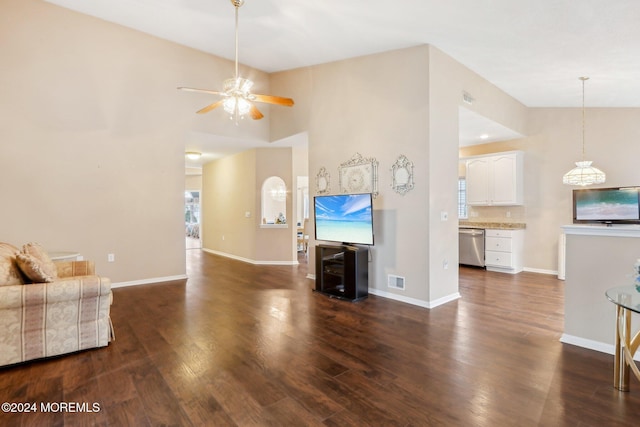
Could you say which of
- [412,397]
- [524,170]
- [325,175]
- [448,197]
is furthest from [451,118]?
[412,397]

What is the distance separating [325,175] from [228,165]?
3930 mm

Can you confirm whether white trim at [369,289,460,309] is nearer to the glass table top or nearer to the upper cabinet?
the glass table top

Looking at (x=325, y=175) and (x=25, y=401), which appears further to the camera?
(x=325, y=175)

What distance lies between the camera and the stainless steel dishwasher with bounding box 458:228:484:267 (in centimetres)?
639

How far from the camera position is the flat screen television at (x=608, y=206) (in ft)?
14.6

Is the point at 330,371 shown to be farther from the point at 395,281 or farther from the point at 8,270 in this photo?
the point at 8,270

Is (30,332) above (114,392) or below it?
above

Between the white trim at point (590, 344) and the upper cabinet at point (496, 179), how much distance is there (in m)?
3.95

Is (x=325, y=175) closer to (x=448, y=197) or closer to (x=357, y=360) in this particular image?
(x=448, y=197)

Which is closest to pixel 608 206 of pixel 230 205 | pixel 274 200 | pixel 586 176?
pixel 586 176

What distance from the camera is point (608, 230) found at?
106 inches

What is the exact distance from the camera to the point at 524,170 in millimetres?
6367

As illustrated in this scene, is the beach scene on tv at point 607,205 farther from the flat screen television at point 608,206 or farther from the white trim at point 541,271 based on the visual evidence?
the white trim at point 541,271

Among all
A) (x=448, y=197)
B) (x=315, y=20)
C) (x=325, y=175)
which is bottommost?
(x=448, y=197)
